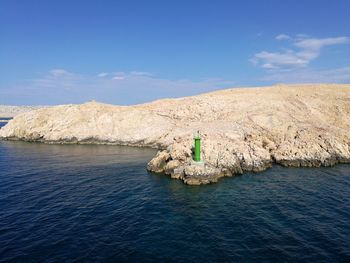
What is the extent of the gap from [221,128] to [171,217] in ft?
116

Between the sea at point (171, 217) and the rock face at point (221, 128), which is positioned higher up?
the rock face at point (221, 128)

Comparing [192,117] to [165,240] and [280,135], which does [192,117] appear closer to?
[280,135]

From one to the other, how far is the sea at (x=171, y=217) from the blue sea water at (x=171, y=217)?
10 centimetres

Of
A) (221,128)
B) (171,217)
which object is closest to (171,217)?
(171,217)

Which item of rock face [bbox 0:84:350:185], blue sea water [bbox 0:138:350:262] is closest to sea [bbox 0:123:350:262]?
blue sea water [bbox 0:138:350:262]

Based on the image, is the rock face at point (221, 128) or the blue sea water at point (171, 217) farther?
the rock face at point (221, 128)

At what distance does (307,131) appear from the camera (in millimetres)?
58344

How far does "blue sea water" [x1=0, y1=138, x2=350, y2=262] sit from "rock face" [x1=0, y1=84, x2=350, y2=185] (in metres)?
3.71

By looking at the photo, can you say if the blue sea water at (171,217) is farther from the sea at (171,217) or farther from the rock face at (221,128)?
the rock face at (221,128)

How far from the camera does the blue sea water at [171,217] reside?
23203 mm

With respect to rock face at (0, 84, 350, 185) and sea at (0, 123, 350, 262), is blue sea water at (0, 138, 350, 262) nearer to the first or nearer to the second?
sea at (0, 123, 350, 262)

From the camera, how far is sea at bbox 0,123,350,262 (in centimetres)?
2320

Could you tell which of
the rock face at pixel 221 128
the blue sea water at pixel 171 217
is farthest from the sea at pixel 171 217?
the rock face at pixel 221 128

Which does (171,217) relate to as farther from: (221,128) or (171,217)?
(221,128)
